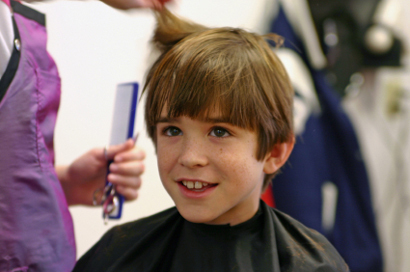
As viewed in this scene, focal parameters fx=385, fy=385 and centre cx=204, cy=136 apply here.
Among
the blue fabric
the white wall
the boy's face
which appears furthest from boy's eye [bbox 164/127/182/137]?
the blue fabric

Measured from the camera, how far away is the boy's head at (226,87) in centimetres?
54

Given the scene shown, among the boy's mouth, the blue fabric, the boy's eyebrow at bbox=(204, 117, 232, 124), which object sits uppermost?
the boy's eyebrow at bbox=(204, 117, 232, 124)

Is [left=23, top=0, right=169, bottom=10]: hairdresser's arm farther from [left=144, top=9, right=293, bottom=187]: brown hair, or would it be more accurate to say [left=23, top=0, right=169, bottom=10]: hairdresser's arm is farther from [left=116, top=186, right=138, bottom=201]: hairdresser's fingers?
[left=116, top=186, right=138, bottom=201]: hairdresser's fingers

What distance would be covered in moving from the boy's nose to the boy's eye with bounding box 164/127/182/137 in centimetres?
3

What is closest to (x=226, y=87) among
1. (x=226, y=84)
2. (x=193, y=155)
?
(x=226, y=84)

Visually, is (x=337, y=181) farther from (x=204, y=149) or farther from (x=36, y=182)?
(x=36, y=182)

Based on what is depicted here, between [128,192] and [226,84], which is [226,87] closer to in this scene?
[226,84]

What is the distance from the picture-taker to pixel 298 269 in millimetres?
575

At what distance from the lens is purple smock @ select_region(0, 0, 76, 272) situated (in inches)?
21.9

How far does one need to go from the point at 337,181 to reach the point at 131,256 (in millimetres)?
937

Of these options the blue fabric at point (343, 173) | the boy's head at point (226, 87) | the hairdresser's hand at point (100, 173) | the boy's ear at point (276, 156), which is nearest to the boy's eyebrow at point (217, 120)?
the boy's head at point (226, 87)

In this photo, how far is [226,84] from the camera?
55cm

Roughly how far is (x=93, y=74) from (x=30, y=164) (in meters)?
0.26

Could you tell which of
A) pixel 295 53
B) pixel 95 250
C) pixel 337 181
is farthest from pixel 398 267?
pixel 95 250
